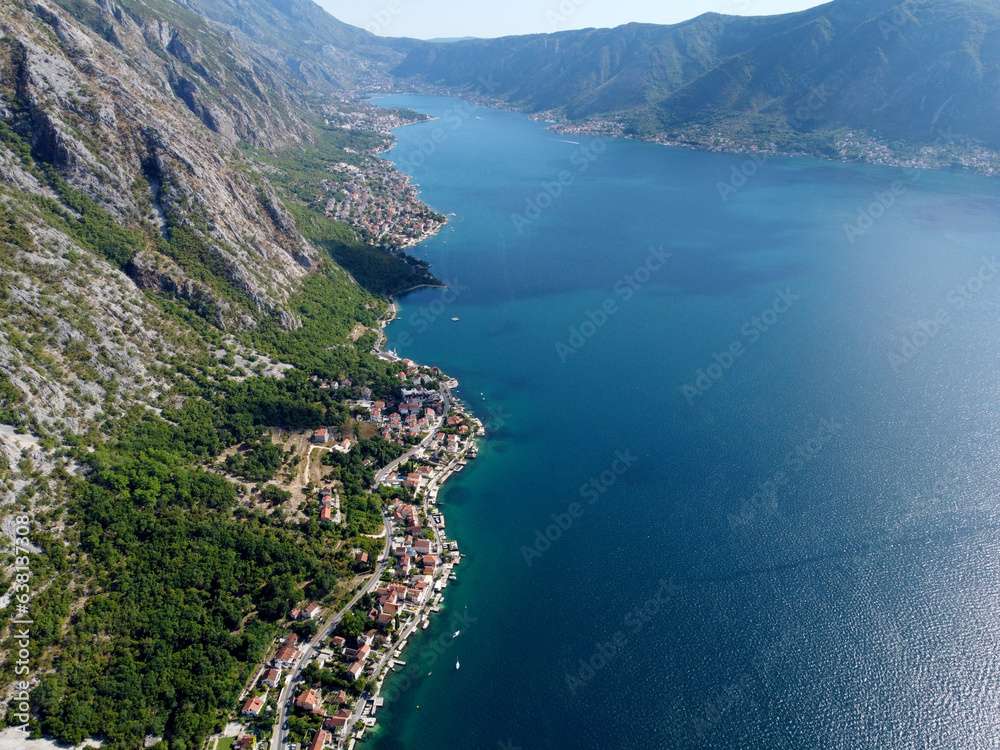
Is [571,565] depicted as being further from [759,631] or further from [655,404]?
[655,404]

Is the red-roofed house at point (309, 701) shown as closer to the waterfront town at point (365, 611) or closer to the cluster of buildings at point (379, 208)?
the waterfront town at point (365, 611)

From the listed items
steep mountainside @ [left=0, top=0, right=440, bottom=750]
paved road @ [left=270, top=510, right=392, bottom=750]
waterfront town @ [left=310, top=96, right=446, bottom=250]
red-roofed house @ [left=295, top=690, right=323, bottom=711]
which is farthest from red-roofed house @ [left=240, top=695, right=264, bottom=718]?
waterfront town @ [left=310, top=96, right=446, bottom=250]

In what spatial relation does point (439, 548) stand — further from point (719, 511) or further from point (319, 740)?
point (719, 511)

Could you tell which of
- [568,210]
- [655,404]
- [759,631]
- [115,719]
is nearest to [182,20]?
[568,210]

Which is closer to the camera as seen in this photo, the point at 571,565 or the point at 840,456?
the point at 571,565

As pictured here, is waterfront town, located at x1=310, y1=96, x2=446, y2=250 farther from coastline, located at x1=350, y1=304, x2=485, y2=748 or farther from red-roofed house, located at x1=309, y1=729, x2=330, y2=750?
red-roofed house, located at x1=309, y1=729, x2=330, y2=750

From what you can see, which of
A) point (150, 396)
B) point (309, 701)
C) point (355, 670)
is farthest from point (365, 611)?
point (150, 396)
